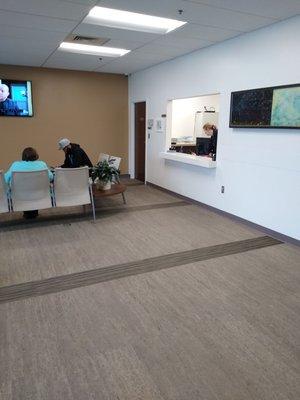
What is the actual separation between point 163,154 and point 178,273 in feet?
11.9

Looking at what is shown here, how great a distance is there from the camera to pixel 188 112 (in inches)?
289

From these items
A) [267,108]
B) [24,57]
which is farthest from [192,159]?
[24,57]

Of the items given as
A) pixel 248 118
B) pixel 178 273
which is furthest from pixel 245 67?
pixel 178 273

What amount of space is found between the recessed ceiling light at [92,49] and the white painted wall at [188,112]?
221 centimetres

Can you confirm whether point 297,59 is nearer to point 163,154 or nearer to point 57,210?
point 163,154

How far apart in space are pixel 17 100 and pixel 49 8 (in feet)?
12.8

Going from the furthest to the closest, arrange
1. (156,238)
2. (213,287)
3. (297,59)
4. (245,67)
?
(245,67) → (156,238) → (297,59) → (213,287)

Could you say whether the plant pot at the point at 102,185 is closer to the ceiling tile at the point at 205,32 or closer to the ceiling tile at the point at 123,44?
the ceiling tile at the point at 123,44

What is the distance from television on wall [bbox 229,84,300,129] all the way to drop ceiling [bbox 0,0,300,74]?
0.79m

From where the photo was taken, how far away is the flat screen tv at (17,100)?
6.59 metres

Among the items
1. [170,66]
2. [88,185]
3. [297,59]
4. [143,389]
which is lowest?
[143,389]

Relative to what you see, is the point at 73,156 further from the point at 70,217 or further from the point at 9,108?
the point at 9,108

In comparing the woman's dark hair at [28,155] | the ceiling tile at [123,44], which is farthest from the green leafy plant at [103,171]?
the ceiling tile at [123,44]

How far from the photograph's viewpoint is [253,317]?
7.66ft
